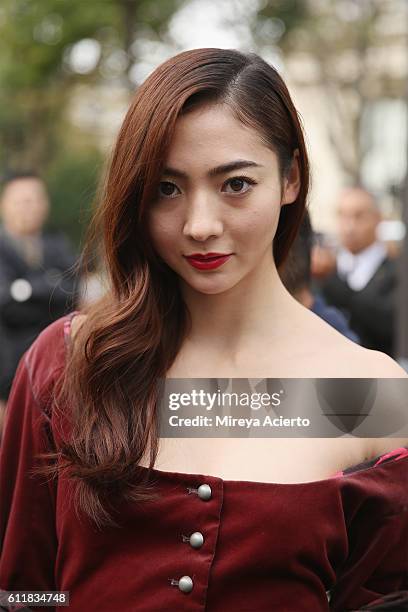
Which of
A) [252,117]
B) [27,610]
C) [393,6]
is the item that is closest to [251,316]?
[252,117]

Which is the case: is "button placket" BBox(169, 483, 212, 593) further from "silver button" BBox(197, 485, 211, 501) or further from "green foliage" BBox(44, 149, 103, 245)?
"green foliage" BBox(44, 149, 103, 245)

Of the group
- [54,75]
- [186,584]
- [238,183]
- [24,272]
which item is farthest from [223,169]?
[54,75]

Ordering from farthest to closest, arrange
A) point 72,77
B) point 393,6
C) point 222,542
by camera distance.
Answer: point 72,77 < point 393,6 < point 222,542

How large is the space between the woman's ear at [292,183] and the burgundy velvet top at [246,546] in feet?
1.58

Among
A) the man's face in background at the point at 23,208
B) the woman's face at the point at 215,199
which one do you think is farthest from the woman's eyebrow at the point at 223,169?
the man's face in background at the point at 23,208

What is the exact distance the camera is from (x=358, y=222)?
4.41 meters

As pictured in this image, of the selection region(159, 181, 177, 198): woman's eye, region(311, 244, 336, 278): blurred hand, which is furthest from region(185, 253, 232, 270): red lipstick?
region(311, 244, 336, 278): blurred hand

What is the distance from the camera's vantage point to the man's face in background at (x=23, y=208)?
182 inches

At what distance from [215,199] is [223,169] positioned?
50 mm

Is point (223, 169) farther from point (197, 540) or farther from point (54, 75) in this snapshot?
point (54, 75)

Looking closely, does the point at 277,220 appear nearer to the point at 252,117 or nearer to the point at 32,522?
the point at 252,117

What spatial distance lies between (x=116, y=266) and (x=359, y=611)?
2.36ft

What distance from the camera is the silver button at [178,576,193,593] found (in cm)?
150

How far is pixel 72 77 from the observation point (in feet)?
45.9
